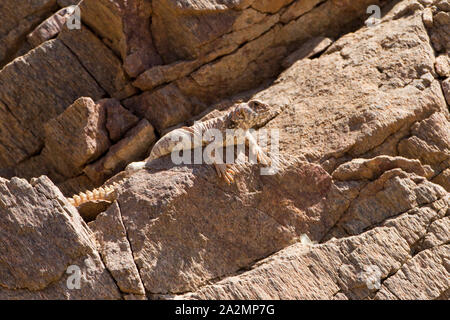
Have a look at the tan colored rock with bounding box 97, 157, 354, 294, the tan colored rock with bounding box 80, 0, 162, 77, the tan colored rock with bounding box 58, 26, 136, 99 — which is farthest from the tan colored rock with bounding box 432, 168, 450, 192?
the tan colored rock with bounding box 58, 26, 136, 99

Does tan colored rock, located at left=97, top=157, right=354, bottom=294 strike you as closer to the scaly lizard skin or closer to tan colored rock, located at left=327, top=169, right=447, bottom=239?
tan colored rock, located at left=327, top=169, right=447, bottom=239

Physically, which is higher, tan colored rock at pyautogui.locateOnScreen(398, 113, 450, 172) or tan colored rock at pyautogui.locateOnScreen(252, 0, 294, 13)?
tan colored rock at pyautogui.locateOnScreen(252, 0, 294, 13)

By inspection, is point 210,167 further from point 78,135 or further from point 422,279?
point 78,135

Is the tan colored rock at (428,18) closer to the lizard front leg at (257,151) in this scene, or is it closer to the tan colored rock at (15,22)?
the lizard front leg at (257,151)

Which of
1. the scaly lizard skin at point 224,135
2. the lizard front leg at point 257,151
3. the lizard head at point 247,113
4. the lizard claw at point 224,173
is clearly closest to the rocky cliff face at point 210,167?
the lizard claw at point 224,173

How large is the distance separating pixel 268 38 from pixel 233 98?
76.0 inches

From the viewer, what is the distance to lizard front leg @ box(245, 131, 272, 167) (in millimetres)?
10148

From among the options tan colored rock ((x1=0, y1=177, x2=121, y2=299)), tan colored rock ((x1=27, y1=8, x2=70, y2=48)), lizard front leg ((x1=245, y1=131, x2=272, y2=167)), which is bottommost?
lizard front leg ((x1=245, y1=131, x2=272, y2=167))

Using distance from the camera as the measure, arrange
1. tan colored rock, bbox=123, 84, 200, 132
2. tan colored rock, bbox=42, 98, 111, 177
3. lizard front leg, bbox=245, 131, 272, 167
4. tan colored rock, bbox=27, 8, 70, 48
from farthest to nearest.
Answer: tan colored rock, bbox=27, 8, 70, 48
tan colored rock, bbox=123, 84, 200, 132
tan colored rock, bbox=42, 98, 111, 177
lizard front leg, bbox=245, 131, 272, 167

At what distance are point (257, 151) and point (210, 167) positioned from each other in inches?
37.9

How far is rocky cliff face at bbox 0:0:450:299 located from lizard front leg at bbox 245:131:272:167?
0.82ft

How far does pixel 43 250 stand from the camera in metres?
8.65

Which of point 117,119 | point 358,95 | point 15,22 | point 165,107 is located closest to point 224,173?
point 358,95

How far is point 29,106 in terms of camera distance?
46.4 ft
